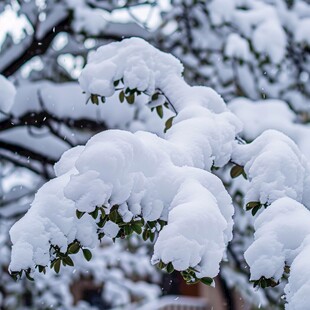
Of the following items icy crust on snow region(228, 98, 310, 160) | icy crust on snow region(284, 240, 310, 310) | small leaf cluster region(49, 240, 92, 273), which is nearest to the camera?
icy crust on snow region(284, 240, 310, 310)

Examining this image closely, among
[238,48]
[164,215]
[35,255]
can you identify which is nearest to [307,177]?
[164,215]

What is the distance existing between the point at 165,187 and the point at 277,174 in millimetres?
355

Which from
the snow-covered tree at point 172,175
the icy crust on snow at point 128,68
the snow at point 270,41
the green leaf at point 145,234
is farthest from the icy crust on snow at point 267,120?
the green leaf at point 145,234

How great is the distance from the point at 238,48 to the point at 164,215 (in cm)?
300

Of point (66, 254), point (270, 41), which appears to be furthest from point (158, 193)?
point (270, 41)

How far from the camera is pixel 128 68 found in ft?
7.68

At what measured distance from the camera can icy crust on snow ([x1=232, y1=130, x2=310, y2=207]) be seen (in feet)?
6.06

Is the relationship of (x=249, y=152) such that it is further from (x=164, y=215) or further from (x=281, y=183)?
(x=164, y=215)

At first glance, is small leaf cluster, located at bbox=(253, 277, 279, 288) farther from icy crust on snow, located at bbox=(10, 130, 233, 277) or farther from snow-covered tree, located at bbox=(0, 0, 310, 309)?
icy crust on snow, located at bbox=(10, 130, 233, 277)

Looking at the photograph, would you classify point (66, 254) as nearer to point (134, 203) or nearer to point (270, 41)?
point (134, 203)

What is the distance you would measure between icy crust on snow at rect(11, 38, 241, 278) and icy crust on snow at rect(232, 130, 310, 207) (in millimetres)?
130

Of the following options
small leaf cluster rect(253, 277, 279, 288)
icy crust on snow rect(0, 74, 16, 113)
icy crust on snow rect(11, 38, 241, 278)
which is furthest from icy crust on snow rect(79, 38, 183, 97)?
small leaf cluster rect(253, 277, 279, 288)

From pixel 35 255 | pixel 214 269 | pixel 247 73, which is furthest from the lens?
pixel 247 73

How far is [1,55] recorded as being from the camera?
443 cm
